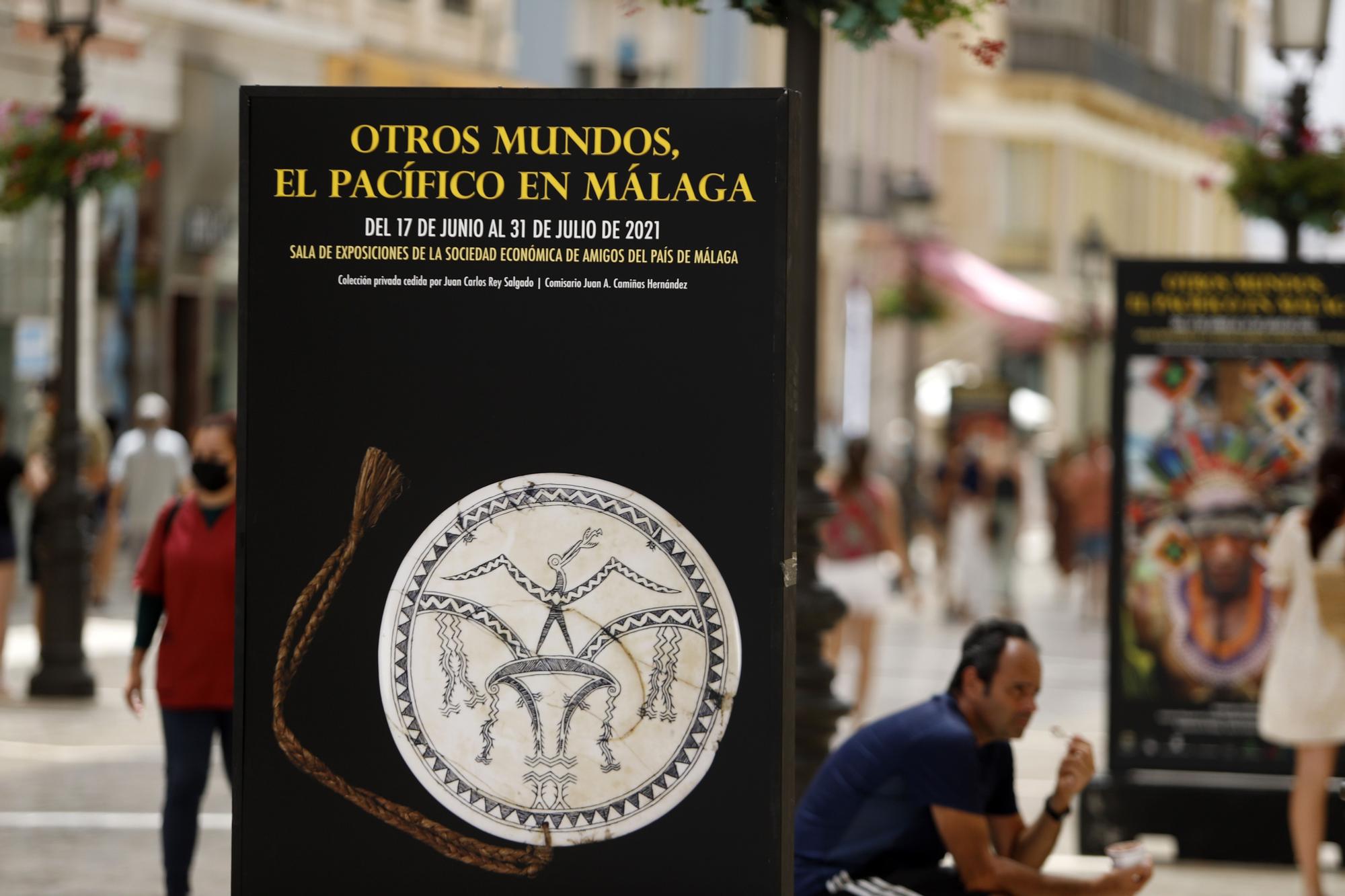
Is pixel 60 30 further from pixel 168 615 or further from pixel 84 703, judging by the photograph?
pixel 168 615

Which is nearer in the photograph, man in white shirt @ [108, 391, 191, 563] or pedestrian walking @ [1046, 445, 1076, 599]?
man in white shirt @ [108, 391, 191, 563]

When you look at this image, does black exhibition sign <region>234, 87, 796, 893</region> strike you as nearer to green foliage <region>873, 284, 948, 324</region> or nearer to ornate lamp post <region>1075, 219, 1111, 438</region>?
ornate lamp post <region>1075, 219, 1111, 438</region>

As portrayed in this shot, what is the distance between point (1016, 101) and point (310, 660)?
48.5 m

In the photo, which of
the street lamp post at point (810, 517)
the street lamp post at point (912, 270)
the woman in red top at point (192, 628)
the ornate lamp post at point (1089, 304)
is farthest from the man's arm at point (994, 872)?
the ornate lamp post at point (1089, 304)

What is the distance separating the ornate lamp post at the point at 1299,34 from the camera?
13.1 m

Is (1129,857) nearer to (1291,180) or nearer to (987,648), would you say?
(987,648)

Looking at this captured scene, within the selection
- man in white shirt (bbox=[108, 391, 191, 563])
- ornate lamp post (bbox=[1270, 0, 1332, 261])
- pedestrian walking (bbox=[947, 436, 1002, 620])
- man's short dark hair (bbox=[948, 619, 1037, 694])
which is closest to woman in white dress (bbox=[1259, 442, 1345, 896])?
man's short dark hair (bbox=[948, 619, 1037, 694])

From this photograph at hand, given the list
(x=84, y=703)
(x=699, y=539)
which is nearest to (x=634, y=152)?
(x=699, y=539)

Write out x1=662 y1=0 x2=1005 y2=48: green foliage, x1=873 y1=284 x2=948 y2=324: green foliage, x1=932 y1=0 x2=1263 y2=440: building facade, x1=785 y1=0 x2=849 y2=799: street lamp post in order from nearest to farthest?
x1=662 y1=0 x2=1005 y2=48: green foliage
x1=785 y1=0 x2=849 y2=799: street lamp post
x1=873 y1=284 x2=948 y2=324: green foliage
x1=932 y1=0 x2=1263 y2=440: building facade

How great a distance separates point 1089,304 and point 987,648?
32823 mm

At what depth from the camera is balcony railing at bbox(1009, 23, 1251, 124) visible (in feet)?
171

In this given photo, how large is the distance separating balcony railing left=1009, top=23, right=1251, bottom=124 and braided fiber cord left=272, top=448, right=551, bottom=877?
4594cm

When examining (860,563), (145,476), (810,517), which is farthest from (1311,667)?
(145,476)

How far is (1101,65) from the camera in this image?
177ft
